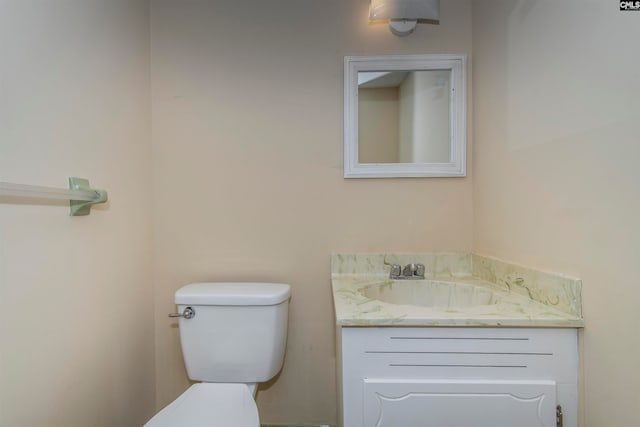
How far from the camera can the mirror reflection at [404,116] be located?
4.58 feet

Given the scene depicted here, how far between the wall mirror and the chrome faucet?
405 millimetres

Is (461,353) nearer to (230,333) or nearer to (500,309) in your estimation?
(500,309)

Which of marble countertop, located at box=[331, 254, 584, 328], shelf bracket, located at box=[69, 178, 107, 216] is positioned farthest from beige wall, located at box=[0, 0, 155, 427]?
marble countertop, located at box=[331, 254, 584, 328]

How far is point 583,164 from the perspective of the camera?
81 cm

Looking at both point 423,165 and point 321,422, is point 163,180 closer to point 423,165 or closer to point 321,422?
point 423,165

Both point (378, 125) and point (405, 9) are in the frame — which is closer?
point (405, 9)

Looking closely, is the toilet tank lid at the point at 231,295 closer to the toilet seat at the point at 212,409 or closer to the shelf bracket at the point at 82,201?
the toilet seat at the point at 212,409

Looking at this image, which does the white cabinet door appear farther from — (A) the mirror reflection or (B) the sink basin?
(A) the mirror reflection

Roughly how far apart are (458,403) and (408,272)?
0.57 m

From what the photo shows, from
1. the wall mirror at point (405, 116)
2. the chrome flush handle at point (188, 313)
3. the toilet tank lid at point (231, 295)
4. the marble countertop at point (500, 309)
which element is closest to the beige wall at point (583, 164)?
the marble countertop at point (500, 309)

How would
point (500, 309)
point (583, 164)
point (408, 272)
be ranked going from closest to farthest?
point (583, 164)
point (500, 309)
point (408, 272)

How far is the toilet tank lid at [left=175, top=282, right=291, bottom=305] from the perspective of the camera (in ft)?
3.95

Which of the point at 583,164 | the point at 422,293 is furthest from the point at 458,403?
the point at 583,164

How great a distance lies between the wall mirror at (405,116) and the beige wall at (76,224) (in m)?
0.91
